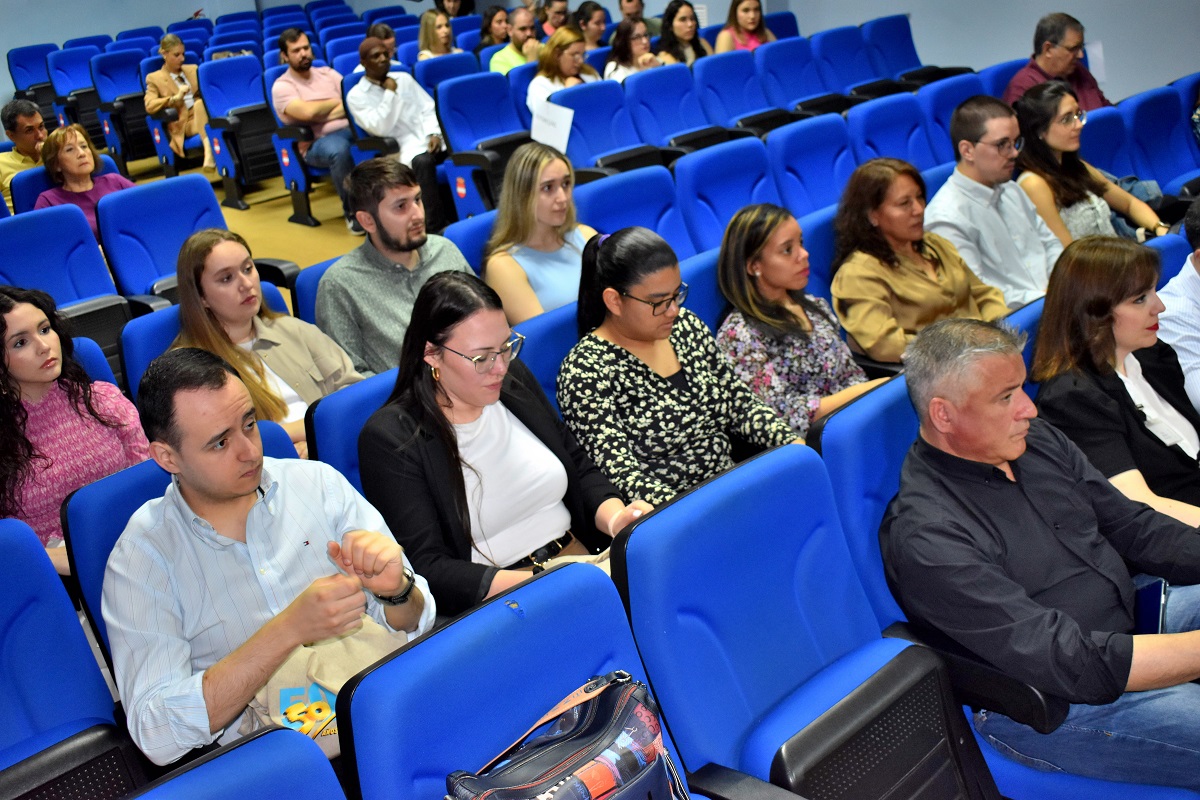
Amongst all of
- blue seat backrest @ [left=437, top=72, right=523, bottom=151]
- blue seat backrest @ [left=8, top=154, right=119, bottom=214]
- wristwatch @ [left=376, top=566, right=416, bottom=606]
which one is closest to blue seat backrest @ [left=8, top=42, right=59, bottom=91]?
blue seat backrest @ [left=8, top=154, right=119, bottom=214]

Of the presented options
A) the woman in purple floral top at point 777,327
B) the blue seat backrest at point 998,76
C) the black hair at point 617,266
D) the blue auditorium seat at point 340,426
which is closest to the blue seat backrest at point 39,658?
the blue auditorium seat at point 340,426

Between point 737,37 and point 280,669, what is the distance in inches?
244

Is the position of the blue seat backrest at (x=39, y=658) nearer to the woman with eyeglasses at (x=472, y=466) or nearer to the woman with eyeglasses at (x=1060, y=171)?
the woman with eyeglasses at (x=472, y=466)

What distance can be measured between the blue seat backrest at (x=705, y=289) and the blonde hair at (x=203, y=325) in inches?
43.2

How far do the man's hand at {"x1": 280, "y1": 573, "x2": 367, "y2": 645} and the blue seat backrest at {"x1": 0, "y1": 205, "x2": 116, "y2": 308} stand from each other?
240 cm

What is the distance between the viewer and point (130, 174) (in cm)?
834

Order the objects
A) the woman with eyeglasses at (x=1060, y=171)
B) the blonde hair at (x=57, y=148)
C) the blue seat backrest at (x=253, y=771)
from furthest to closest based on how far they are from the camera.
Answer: the blonde hair at (x=57, y=148) → the woman with eyeglasses at (x=1060, y=171) → the blue seat backrest at (x=253, y=771)

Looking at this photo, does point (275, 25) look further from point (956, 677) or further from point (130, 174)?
point (956, 677)

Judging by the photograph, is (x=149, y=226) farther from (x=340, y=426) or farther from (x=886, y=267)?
(x=886, y=267)

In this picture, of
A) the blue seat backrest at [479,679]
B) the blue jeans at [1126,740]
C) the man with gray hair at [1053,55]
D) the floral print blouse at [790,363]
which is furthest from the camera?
the man with gray hair at [1053,55]

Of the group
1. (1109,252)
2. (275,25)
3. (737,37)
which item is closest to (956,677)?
(1109,252)

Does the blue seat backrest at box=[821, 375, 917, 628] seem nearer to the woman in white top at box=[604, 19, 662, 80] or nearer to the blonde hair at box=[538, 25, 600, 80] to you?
the blonde hair at box=[538, 25, 600, 80]

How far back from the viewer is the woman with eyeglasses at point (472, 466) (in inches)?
73.8

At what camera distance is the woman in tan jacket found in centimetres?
757
